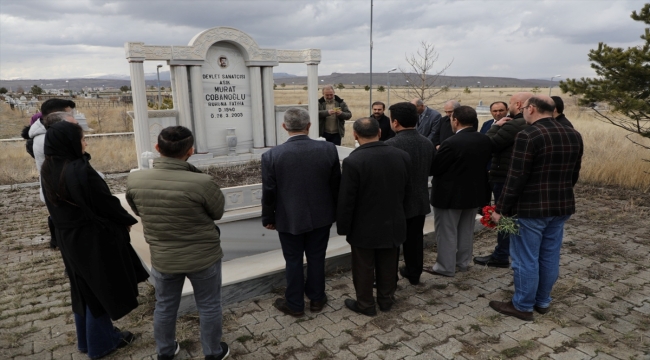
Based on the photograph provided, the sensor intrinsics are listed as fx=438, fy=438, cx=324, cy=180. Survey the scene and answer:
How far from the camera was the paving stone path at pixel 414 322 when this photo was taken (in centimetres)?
315

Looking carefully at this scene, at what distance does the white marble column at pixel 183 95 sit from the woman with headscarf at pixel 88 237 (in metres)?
4.28

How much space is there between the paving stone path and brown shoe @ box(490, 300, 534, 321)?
66 mm

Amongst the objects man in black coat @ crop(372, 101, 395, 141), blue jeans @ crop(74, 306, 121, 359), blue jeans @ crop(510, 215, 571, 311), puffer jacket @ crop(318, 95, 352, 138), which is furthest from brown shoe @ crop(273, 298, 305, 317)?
puffer jacket @ crop(318, 95, 352, 138)

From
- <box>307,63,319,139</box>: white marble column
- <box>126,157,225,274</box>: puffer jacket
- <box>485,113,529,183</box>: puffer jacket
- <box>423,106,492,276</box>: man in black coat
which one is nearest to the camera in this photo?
<box>126,157,225,274</box>: puffer jacket

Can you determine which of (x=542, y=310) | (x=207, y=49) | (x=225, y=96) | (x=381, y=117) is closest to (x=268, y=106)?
(x=225, y=96)

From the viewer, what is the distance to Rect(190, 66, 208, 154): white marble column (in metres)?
7.04

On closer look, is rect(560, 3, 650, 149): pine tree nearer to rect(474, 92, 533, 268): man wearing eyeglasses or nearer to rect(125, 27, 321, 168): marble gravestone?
rect(474, 92, 533, 268): man wearing eyeglasses

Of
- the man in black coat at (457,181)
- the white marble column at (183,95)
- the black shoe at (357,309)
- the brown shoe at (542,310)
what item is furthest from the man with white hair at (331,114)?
the brown shoe at (542,310)

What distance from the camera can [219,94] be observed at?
7430 mm

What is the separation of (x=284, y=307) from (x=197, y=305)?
0.99 m

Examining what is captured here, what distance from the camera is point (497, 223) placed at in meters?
3.62

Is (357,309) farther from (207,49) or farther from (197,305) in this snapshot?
(207,49)

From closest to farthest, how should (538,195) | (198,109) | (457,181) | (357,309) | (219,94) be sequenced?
(538,195)
(357,309)
(457,181)
(198,109)
(219,94)

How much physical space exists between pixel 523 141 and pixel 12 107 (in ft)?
128
